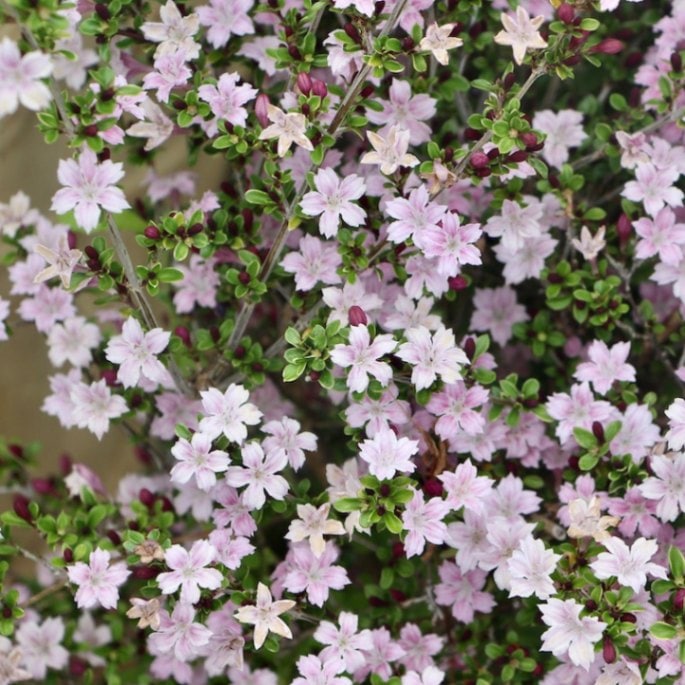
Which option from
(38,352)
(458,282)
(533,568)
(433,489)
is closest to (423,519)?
(433,489)

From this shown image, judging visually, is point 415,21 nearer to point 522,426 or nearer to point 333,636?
point 522,426

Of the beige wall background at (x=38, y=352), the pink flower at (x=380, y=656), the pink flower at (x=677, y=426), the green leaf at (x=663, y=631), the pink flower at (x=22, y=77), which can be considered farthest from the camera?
the beige wall background at (x=38, y=352)

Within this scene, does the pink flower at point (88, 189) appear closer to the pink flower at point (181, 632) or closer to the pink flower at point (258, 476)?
the pink flower at point (258, 476)

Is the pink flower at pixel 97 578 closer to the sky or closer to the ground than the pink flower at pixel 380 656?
closer to the sky

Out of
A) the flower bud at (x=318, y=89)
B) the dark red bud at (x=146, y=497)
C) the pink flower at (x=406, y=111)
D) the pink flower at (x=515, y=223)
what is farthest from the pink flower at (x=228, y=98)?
the dark red bud at (x=146, y=497)

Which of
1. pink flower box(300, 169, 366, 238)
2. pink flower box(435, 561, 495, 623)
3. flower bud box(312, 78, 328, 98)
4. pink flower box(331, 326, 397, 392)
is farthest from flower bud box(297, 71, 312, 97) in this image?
pink flower box(435, 561, 495, 623)

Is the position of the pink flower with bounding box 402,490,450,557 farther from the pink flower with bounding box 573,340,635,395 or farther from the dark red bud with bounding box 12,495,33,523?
the dark red bud with bounding box 12,495,33,523
